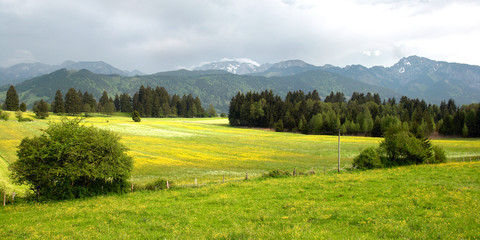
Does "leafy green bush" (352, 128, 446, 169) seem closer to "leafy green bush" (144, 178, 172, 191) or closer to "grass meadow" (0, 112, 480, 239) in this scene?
"grass meadow" (0, 112, 480, 239)

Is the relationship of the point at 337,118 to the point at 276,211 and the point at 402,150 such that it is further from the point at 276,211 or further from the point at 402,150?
the point at 276,211

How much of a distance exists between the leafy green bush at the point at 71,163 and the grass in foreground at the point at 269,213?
1937 millimetres

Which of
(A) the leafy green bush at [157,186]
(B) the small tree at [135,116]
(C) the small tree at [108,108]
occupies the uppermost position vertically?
(C) the small tree at [108,108]

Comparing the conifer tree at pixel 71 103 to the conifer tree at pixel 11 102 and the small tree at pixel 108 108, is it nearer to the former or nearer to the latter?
the small tree at pixel 108 108

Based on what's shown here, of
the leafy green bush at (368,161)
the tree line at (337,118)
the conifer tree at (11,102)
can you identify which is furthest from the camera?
the conifer tree at (11,102)

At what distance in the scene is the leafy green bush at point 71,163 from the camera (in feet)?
67.6

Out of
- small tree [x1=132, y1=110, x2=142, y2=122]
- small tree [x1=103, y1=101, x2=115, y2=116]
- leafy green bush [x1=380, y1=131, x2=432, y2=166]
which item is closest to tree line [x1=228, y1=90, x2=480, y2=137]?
small tree [x1=132, y1=110, x2=142, y2=122]

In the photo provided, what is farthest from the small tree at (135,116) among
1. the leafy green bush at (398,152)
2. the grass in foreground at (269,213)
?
the leafy green bush at (398,152)

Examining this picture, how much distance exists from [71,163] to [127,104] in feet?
515

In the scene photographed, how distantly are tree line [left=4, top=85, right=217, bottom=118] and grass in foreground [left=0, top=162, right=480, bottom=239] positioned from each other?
129 metres

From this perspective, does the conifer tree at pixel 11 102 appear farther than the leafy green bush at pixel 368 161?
Yes

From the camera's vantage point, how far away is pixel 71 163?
21422 mm

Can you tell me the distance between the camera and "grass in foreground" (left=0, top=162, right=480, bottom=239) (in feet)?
40.7

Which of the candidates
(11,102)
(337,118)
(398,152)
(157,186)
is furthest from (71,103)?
(398,152)
